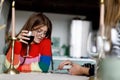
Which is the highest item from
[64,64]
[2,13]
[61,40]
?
[2,13]

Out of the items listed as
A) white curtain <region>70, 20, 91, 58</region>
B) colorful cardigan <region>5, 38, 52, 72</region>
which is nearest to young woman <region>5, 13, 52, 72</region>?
colorful cardigan <region>5, 38, 52, 72</region>

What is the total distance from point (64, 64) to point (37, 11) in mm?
289

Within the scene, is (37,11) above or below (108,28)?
above

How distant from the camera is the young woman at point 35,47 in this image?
1.15m

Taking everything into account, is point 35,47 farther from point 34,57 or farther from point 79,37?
point 79,37

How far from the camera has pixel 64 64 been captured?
3.81ft

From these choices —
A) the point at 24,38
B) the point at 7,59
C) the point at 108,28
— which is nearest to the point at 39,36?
the point at 24,38

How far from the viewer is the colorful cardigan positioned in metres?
1.15

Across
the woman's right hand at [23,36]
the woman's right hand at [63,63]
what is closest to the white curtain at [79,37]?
the woman's right hand at [63,63]

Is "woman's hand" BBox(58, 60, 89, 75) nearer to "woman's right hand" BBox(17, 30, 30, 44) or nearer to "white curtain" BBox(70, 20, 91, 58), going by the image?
"white curtain" BBox(70, 20, 91, 58)

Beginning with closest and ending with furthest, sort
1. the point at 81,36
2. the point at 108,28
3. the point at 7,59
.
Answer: the point at 108,28 < the point at 7,59 < the point at 81,36

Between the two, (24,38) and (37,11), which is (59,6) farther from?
(24,38)

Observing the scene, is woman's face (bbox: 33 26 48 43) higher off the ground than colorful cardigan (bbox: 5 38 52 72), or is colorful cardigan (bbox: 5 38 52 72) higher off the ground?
woman's face (bbox: 33 26 48 43)

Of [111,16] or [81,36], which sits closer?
[111,16]
